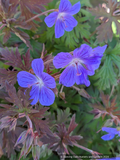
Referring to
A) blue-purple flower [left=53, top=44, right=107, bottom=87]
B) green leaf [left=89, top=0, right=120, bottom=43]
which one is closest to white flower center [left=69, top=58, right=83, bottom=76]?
blue-purple flower [left=53, top=44, right=107, bottom=87]

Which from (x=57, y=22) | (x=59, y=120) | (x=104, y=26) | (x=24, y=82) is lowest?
(x=59, y=120)

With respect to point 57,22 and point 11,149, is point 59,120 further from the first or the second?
point 57,22

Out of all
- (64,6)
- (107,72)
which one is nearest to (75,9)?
(64,6)

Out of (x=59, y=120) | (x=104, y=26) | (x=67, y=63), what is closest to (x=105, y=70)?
(x=104, y=26)

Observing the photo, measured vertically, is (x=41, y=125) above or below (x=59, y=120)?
above

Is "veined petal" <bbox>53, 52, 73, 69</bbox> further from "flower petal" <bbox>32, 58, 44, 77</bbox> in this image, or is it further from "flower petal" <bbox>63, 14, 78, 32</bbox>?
"flower petal" <bbox>63, 14, 78, 32</bbox>

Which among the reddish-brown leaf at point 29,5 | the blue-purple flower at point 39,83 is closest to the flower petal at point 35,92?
the blue-purple flower at point 39,83

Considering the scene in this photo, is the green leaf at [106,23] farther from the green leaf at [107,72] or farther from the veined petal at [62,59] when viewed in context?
the veined petal at [62,59]
